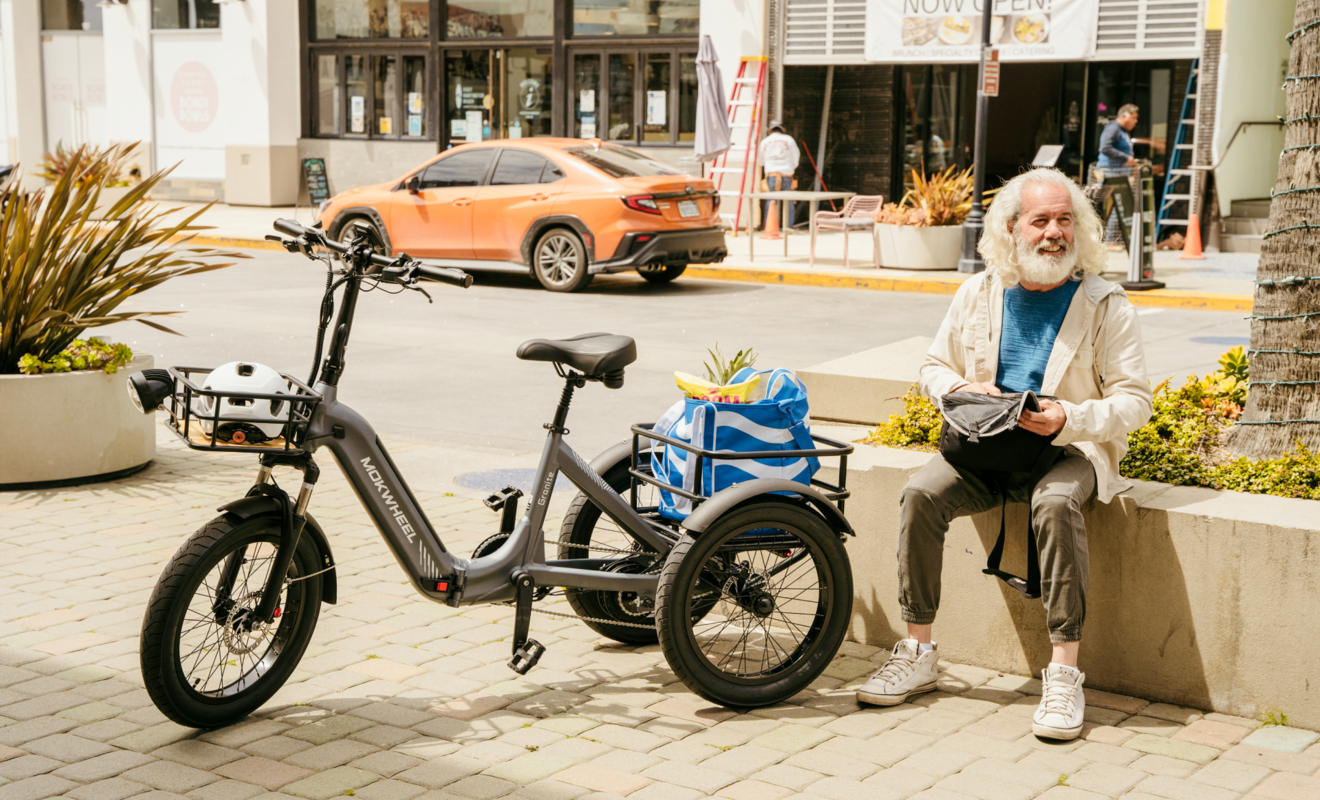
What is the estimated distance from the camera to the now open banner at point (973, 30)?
2008 cm

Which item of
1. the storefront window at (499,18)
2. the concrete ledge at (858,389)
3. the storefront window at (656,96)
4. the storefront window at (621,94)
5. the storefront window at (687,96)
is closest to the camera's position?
the concrete ledge at (858,389)

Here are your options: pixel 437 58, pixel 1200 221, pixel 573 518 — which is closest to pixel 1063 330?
pixel 573 518

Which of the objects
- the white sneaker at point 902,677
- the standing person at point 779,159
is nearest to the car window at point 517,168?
the standing person at point 779,159

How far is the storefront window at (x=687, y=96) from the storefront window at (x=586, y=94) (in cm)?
166

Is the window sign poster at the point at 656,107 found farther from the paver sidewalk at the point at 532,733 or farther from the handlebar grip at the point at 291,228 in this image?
the handlebar grip at the point at 291,228

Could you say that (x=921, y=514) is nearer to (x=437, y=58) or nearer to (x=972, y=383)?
(x=972, y=383)

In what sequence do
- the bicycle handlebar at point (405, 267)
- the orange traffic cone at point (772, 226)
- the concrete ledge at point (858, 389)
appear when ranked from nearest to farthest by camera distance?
the bicycle handlebar at point (405, 267), the concrete ledge at point (858, 389), the orange traffic cone at point (772, 226)

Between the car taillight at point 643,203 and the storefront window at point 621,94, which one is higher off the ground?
the storefront window at point 621,94

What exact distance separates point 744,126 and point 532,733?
19874 millimetres

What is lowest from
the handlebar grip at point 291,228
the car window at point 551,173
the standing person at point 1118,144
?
the handlebar grip at point 291,228

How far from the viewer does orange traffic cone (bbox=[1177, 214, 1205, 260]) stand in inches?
738

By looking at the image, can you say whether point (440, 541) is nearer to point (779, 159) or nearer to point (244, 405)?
point (244, 405)

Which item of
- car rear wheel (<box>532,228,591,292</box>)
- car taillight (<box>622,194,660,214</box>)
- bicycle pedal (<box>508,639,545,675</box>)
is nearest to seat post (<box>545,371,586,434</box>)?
bicycle pedal (<box>508,639,545,675</box>)

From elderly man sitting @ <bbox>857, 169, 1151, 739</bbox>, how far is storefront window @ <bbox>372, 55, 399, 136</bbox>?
79.2 ft
